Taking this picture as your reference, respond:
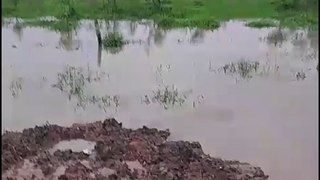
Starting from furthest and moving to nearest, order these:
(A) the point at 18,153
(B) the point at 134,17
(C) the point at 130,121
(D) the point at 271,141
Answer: (B) the point at 134,17 → (C) the point at 130,121 → (D) the point at 271,141 → (A) the point at 18,153

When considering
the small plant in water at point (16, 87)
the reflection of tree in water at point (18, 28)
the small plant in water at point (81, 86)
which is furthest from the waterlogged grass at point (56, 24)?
the small plant in water at point (16, 87)

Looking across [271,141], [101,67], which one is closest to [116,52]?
[101,67]

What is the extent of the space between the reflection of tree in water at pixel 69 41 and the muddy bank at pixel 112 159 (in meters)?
4.23

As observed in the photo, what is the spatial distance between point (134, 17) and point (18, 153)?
789cm

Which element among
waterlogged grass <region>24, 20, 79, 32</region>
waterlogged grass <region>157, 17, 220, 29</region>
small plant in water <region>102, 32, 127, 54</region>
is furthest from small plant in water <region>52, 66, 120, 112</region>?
waterlogged grass <region>157, 17, 220, 29</region>

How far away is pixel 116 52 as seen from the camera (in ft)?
28.4

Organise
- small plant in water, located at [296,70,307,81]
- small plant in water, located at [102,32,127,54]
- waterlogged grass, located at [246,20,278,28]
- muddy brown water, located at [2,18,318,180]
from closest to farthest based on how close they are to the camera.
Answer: muddy brown water, located at [2,18,318,180]
small plant in water, located at [296,70,307,81]
small plant in water, located at [102,32,127,54]
waterlogged grass, located at [246,20,278,28]

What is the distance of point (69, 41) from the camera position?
9469mm

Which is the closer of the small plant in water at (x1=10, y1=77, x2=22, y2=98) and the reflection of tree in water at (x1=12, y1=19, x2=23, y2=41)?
the small plant in water at (x1=10, y1=77, x2=22, y2=98)

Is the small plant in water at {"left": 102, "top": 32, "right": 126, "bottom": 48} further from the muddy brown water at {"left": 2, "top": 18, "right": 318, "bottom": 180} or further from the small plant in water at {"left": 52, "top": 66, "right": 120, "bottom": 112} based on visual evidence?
the small plant in water at {"left": 52, "top": 66, "right": 120, "bottom": 112}

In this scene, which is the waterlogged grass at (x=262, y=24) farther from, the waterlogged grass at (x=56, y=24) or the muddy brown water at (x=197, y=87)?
the waterlogged grass at (x=56, y=24)

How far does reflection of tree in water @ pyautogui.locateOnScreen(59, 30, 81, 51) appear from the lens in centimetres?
895

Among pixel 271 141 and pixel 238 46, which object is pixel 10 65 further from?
pixel 271 141

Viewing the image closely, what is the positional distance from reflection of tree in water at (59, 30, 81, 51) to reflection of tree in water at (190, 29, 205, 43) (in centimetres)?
190
